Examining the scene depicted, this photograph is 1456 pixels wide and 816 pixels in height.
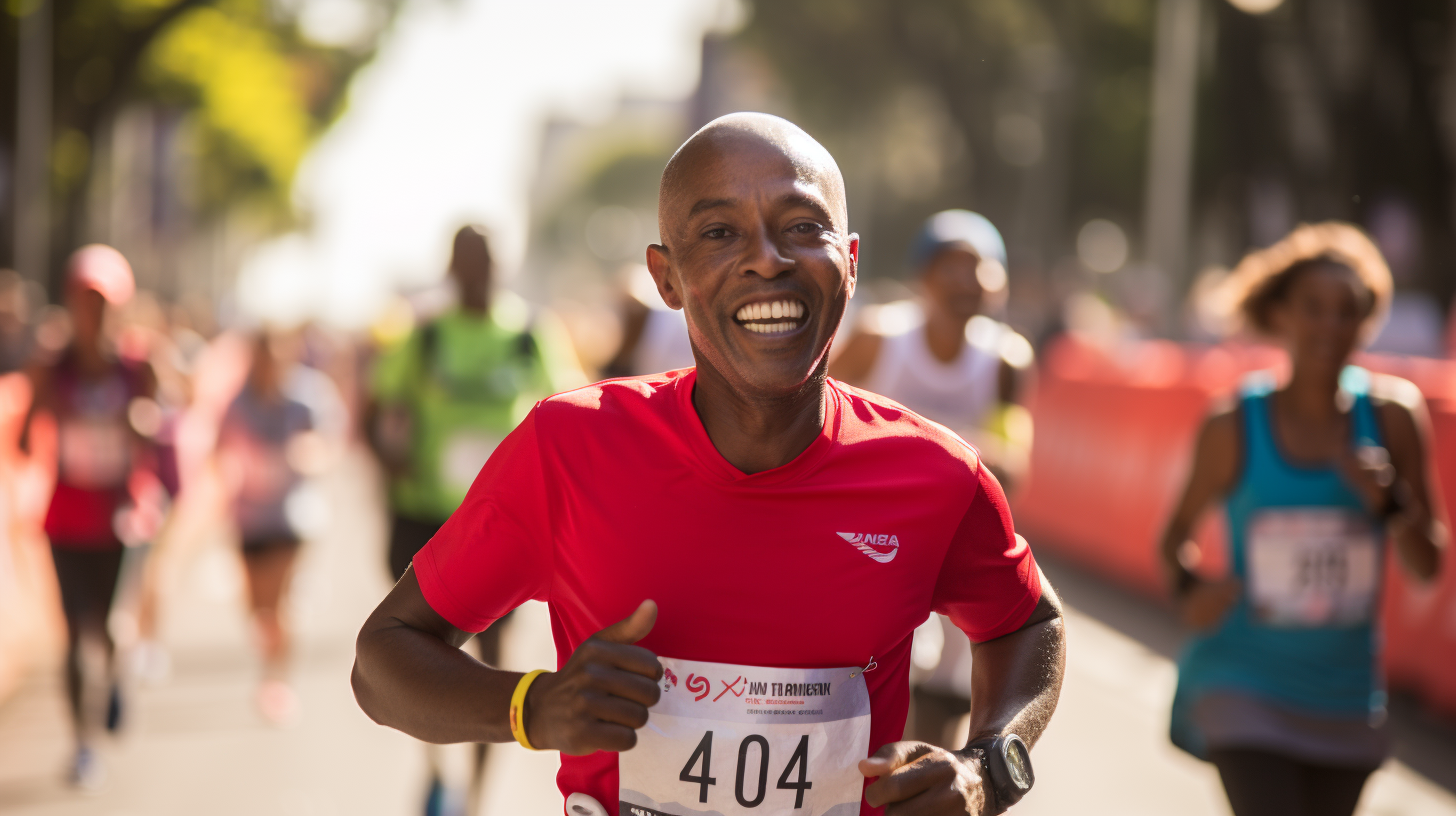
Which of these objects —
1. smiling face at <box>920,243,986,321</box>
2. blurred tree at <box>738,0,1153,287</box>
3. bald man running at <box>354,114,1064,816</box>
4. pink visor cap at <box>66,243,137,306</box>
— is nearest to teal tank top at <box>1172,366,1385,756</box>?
smiling face at <box>920,243,986,321</box>

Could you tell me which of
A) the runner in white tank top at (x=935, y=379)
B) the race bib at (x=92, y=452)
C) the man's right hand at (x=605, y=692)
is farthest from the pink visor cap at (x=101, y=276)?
the man's right hand at (x=605, y=692)

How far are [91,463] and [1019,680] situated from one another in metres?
6.04

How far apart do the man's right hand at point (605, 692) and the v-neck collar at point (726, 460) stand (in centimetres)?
32

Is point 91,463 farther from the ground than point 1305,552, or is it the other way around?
point 91,463

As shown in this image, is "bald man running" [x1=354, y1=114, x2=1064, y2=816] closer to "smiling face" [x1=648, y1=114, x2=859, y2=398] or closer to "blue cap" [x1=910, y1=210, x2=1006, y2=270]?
"smiling face" [x1=648, y1=114, x2=859, y2=398]

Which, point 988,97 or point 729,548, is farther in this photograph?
point 988,97

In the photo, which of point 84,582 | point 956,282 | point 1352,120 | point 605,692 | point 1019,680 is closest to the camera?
point 605,692

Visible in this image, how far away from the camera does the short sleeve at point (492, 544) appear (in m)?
2.36

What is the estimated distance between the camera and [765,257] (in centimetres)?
229

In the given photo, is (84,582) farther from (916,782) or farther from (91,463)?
(916,782)

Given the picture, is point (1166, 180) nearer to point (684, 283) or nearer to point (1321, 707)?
point (1321, 707)

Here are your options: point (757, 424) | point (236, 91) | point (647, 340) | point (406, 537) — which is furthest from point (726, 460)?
point (236, 91)

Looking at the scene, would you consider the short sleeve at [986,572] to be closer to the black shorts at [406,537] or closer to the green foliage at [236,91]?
the black shorts at [406,537]

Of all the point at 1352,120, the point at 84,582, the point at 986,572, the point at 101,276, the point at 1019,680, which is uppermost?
the point at 1352,120
